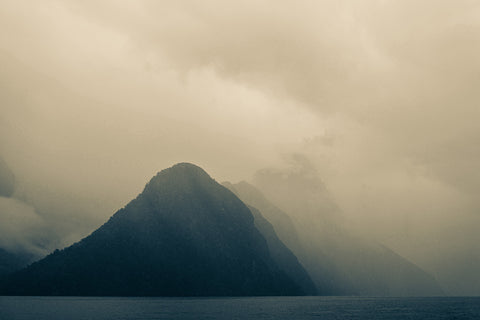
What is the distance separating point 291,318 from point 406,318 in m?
40.1

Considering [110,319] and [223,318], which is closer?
[110,319]

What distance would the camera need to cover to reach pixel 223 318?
119688 mm

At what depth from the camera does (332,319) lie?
12700cm

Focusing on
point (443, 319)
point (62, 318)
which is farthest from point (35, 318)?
point (443, 319)

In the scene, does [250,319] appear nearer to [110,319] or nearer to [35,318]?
[110,319]

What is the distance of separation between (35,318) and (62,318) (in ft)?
22.3

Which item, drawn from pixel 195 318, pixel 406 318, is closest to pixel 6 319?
pixel 195 318

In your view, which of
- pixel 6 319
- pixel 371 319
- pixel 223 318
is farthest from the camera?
pixel 371 319

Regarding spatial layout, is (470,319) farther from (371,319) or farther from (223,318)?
(223,318)

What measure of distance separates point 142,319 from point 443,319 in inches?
3624

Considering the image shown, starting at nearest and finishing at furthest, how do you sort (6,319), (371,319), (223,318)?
(6,319) → (223,318) → (371,319)

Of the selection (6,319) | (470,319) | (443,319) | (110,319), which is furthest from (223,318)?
(470,319)

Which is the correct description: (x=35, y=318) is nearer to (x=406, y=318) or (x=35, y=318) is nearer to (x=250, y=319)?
(x=250, y=319)

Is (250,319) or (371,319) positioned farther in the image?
(371,319)
